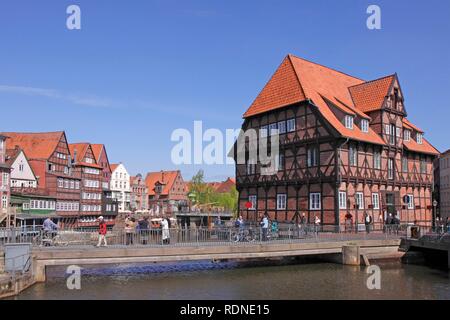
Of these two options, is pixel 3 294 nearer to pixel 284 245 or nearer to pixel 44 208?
pixel 284 245

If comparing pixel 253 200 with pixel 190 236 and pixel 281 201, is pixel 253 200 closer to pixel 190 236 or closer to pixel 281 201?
pixel 281 201

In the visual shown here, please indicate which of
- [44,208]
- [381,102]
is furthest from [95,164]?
[381,102]

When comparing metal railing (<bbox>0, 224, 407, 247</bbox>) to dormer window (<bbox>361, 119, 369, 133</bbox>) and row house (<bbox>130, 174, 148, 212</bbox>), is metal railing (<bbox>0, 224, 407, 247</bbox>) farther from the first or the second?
row house (<bbox>130, 174, 148, 212</bbox>)

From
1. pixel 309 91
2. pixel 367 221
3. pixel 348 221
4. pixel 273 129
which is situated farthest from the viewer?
pixel 273 129

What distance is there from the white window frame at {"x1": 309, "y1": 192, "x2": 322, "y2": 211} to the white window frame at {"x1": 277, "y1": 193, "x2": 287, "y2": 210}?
2808mm

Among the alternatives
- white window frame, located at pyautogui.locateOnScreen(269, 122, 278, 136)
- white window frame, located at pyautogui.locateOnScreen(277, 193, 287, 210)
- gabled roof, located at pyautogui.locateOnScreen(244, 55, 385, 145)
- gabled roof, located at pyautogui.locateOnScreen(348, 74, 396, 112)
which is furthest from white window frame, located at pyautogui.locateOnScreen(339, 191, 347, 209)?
gabled roof, located at pyautogui.locateOnScreen(348, 74, 396, 112)

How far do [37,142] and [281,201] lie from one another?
3697 cm

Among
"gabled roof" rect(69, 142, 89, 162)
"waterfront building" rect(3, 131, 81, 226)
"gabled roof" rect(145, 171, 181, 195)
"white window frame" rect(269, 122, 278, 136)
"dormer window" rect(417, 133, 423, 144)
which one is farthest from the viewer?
"gabled roof" rect(145, 171, 181, 195)

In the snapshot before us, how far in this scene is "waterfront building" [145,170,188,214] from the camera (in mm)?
101938

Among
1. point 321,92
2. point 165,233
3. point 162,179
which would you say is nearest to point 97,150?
point 162,179

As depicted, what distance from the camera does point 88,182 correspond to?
68.3 m

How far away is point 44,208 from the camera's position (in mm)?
55844

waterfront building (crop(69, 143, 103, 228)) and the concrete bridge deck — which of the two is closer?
the concrete bridge deck
